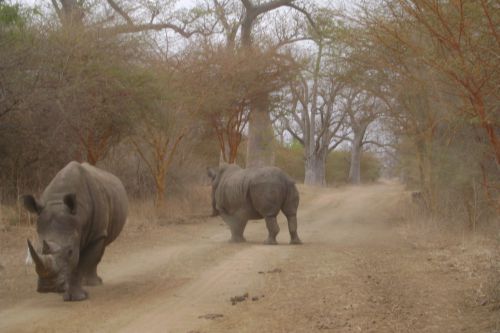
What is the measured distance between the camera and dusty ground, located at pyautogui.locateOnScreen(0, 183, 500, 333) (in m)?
7.23

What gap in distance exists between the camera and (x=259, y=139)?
2977 cm

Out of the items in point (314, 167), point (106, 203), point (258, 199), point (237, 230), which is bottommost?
point (237, 230)

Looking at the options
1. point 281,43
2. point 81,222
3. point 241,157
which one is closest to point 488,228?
point 81,222

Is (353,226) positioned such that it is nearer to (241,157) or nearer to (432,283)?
(432,283)

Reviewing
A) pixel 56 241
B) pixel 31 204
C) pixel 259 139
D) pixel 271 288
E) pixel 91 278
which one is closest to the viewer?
Result: pixel 56 241

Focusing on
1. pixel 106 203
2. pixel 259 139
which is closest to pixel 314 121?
pixel 259 139

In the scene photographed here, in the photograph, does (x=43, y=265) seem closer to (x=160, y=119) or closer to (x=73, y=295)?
(x=73, y=295)

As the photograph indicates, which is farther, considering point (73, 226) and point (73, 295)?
point (73, 295)

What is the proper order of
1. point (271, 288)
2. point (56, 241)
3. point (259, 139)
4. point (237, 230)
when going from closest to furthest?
point (56, 241) → point (271, 288) → point (237, 230) → point (259, 139)

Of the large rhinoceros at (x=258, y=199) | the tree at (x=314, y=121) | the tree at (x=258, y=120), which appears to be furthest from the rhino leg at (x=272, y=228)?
the tree at (x=314, y=121)

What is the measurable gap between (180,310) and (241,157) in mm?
30196

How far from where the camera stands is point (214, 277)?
10477 millimetres

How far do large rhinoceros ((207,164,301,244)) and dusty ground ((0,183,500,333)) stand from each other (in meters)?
0.59

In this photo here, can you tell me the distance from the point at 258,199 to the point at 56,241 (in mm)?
7922
